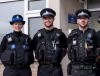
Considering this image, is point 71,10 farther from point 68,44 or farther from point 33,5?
point 68,44

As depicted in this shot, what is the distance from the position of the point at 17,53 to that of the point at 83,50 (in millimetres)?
1376

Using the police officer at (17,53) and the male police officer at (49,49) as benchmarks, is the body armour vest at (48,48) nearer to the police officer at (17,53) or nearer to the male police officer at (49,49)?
the male police officer at (49,49)

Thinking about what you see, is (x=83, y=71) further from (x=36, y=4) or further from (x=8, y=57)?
(x=36, y=4)

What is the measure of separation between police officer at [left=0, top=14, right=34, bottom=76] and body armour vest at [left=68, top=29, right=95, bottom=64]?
0.96 meters

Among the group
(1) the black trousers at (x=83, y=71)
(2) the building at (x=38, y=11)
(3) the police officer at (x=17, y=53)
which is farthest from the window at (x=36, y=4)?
(1) the black trousers at (x=83, y=71)

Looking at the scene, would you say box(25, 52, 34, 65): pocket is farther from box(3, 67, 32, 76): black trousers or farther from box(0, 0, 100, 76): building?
box(0, 0, 100, 76): building

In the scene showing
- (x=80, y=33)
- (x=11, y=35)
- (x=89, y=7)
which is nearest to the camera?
(x=80, y=33)

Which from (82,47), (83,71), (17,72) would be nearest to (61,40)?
(82,47)

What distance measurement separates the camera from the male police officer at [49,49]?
8.09 meters

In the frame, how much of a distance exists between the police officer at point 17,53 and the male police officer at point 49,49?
0.76 ft

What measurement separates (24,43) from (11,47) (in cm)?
27

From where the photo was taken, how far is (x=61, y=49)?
8234 mm

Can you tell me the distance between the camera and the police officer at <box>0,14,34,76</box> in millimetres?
8242

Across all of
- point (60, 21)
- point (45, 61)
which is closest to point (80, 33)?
point (45, 61)
